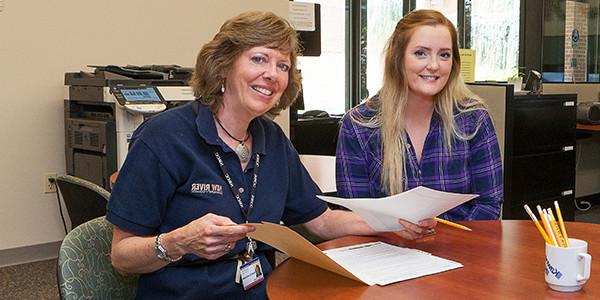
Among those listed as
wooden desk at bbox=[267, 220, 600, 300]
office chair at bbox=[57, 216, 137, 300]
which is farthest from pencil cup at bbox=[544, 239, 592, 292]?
office chair at bbox=[57, 216, 137, 300]

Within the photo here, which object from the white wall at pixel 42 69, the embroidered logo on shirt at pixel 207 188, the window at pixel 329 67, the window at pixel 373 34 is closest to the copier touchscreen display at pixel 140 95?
the white wall at pixel 42 69

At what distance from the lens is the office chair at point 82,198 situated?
2.04m

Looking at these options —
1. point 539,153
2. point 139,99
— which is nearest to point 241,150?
point 139,99

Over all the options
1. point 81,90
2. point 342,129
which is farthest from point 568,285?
point 81,90

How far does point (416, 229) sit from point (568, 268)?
1.36ft

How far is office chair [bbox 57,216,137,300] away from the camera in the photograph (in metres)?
1.31

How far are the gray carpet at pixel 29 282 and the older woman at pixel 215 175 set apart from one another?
6.79 ft

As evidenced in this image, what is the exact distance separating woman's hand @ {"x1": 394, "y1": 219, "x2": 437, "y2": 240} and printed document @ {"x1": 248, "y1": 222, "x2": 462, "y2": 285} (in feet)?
0.19

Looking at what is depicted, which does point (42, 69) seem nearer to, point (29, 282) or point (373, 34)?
point (29, 282)

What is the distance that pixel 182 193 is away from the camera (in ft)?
4.67

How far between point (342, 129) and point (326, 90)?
4030mm

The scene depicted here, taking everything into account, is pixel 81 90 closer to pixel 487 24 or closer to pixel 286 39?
pixel 286 39

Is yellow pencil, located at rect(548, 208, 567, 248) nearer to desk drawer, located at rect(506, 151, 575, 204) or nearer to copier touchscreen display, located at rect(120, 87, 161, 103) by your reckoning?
copier touchscreen display, located at rect(120, 87, 161, 103)

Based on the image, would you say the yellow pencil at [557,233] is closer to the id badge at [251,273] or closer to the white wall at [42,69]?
the id badge at [251,273]
